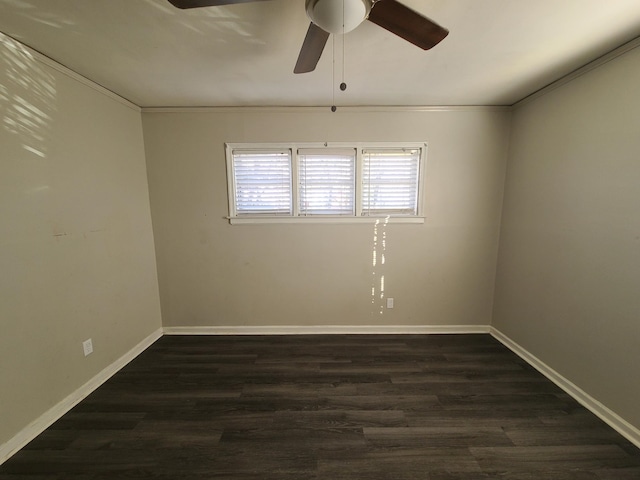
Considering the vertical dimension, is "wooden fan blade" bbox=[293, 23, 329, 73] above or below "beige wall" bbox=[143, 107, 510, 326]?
above

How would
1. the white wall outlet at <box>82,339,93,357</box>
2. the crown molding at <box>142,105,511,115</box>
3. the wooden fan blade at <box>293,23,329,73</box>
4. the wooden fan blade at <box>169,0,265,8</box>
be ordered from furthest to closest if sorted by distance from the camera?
1. the crown molding at <box>142,105,511,115</box>
2. the white wall outlet at <box>82,339,93,357</box>
3. the wooden fan blade at <box>293,23,329,73</box>
4. the wooden fan blade at <box>169,0,265,8</box>

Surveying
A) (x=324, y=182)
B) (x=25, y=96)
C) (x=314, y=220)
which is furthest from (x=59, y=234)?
(x=324, y=182)

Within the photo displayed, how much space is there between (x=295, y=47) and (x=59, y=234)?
2081mm

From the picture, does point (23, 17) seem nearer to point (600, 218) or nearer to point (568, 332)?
point (600, 218)

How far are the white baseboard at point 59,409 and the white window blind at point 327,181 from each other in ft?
7.20

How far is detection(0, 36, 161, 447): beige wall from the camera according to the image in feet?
4.67

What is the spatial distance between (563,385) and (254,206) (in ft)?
10.3

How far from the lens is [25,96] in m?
1.50

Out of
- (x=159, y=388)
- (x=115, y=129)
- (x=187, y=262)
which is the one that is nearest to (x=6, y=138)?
(x=115, y=129)

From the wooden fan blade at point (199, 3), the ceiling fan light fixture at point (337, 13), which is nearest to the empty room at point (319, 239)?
the ceiling fan light fixture at point (337, 13)

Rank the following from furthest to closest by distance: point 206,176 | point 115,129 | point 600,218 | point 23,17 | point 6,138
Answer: point 206,176
point 115,129
point 600,218
point 6,138
point 23,17

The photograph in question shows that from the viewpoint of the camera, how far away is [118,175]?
2.17 m

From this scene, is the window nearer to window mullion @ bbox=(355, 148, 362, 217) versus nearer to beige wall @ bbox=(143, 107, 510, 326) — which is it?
window mullion @ bbox=(355, 148, 362, 217)

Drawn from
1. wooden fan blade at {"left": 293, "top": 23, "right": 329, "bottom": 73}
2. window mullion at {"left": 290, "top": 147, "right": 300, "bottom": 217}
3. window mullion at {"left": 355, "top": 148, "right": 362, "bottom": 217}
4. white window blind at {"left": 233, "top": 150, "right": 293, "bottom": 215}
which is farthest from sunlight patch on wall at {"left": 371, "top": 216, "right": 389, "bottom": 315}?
wooden fan blade at {"left": 293, "top": 23, "right": 329, "bottom": 73}
